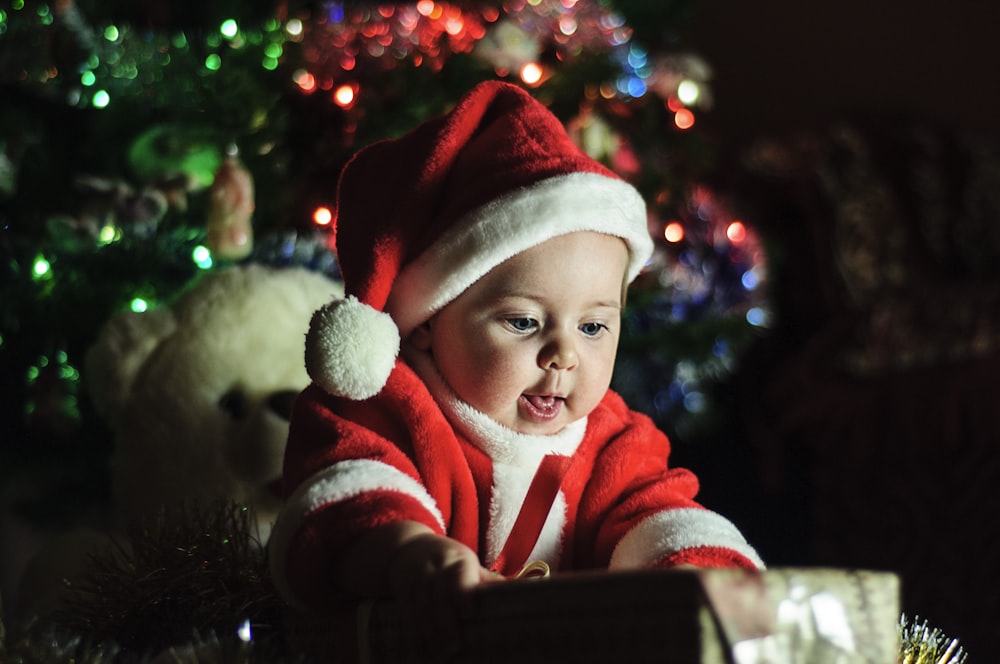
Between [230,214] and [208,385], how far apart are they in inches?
8.6

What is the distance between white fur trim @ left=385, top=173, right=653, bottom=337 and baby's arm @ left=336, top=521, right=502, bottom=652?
21cm

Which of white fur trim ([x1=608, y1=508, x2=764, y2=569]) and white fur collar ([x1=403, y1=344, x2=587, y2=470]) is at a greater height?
white fur collar ([x1=403, y1=344, x2=587, y2=470])

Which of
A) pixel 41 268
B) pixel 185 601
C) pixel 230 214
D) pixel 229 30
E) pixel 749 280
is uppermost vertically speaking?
pixel 229 30

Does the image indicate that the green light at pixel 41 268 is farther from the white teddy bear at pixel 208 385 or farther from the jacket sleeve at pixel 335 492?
the jacket sleeve at pixel 335 492

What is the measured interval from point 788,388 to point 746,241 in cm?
39

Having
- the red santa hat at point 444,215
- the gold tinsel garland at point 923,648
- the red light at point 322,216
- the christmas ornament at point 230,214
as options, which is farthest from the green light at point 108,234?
the gold tinsel garland at point 923,648

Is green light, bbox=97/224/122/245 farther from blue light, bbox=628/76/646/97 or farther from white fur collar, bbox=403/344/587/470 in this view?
blue light, bbox=628/76/646/97

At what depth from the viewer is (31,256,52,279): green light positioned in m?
1.25

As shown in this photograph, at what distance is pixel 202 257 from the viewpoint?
50.8 inches

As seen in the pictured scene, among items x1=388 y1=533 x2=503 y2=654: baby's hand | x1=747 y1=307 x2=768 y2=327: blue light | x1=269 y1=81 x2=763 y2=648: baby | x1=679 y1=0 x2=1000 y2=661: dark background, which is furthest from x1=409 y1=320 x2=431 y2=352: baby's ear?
x1=679 y1=0 x2=1000 y2=661: dark background

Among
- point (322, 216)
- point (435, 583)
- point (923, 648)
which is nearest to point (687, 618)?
point (435, 583)

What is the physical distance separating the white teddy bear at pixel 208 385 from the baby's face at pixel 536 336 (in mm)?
355

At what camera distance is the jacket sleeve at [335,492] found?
67cm

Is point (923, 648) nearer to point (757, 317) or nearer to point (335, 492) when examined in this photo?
point (335, 492)
